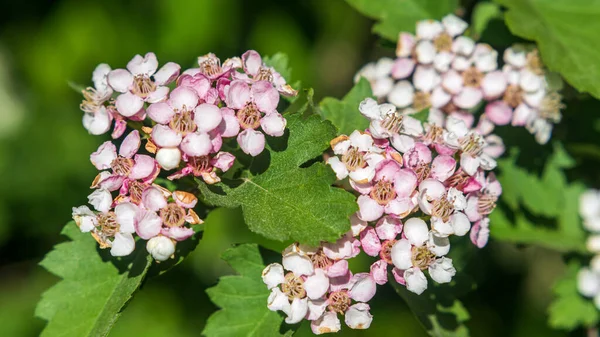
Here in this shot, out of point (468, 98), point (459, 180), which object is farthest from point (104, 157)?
point (468, 98)

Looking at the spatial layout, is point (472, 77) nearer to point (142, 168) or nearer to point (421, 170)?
point (421, 170)

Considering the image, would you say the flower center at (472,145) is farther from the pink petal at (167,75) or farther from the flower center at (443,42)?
the pink petal at (167,75)

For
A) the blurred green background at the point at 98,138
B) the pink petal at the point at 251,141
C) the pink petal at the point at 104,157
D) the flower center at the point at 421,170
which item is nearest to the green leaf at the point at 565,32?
the flower center at the point at 421,170

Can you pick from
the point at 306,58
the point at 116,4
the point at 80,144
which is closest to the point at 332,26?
the point at 306,58

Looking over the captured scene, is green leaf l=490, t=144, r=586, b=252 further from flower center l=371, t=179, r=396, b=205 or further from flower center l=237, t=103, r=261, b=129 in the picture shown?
flower center l=237, t=103, r=261, b=129

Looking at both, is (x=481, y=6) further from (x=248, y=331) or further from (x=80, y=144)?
(x=80, y=144)
